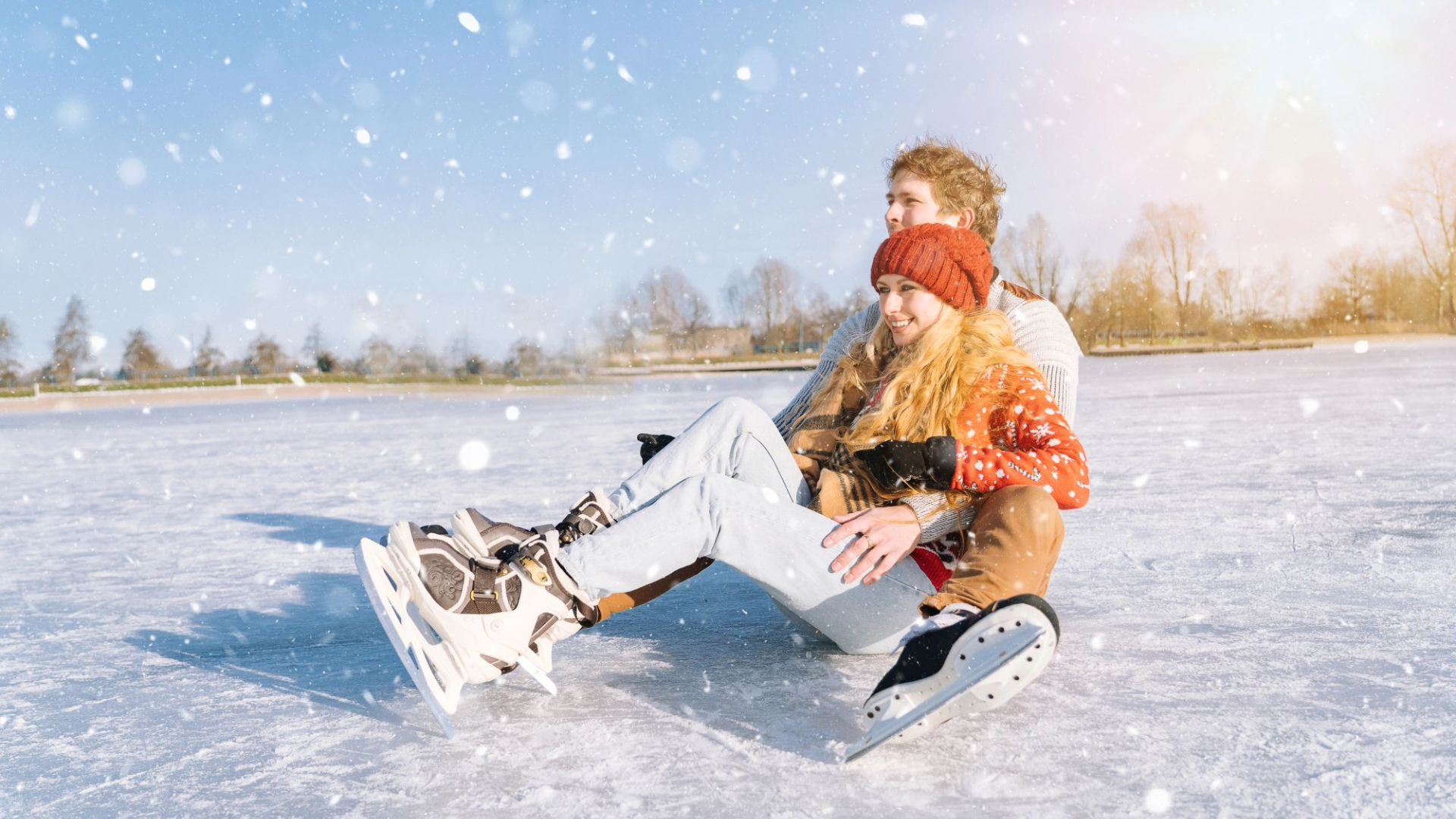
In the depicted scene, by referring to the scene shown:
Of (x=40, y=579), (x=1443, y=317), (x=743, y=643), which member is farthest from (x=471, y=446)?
(x=1443, y=317)

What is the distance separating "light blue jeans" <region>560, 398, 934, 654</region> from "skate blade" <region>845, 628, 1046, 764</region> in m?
0.46

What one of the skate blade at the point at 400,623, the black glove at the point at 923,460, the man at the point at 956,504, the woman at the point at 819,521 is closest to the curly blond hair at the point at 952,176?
the man at the point at 956,504

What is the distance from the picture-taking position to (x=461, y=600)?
1.98 meters

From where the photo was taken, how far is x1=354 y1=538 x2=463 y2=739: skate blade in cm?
196

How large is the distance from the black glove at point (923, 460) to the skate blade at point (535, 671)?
832 mm

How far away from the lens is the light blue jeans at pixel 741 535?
2031 mm

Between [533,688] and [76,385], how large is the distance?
4327cm

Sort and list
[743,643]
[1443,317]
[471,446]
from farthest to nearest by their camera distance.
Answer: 1. [1443,317]
2. [471,446]
3. [743,643]

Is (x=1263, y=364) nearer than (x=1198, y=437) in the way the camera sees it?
No

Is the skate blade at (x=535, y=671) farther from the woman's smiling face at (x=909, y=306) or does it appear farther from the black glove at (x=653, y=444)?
the woman's smiling face at (x=909, y=306)

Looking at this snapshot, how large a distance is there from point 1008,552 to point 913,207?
1.37 meters

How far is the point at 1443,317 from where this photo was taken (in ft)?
151

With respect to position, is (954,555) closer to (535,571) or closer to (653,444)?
(653,444)

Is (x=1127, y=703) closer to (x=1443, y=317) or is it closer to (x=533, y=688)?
(x=533, y=688)
